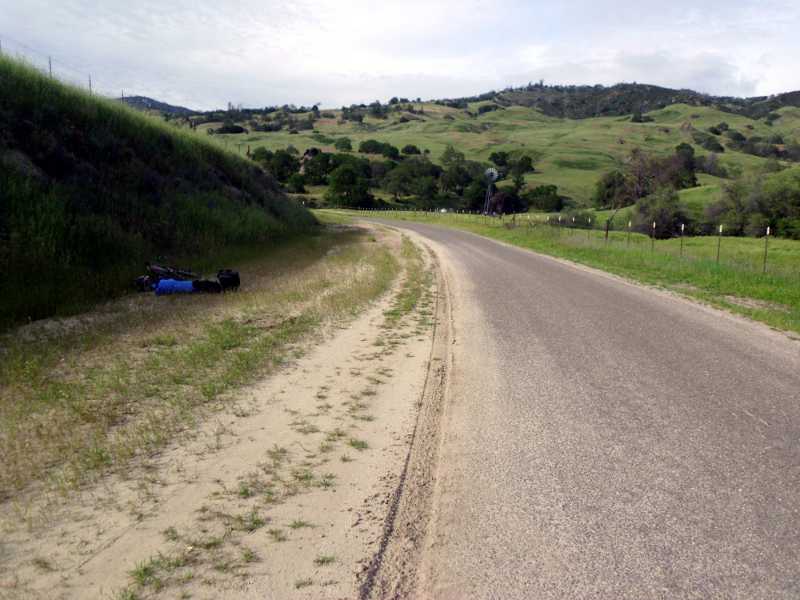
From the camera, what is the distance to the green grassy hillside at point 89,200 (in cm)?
970

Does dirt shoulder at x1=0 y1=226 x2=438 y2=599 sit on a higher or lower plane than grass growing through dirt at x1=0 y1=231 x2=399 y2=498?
lower

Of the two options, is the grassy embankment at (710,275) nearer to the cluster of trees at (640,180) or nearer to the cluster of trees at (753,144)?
the cluster of trees at (640,180)

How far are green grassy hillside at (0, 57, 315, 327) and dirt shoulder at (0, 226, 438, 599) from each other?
16.7ft

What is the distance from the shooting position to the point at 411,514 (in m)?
3.70

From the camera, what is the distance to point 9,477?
393 cm

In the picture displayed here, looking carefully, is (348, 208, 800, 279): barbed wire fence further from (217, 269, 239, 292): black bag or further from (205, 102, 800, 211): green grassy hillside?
(205, 102, 800, 211): green grassy hillside

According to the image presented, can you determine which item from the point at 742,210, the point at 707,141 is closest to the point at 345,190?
the point at 742,210

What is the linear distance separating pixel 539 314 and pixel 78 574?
8.37 m

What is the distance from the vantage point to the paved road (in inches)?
122

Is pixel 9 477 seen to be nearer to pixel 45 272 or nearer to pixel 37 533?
→ pixel 37 533

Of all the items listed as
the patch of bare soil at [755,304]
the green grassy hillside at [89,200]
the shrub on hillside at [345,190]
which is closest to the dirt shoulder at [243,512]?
the green grassy hillside at [89,200]

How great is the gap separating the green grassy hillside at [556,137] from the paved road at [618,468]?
85.3m

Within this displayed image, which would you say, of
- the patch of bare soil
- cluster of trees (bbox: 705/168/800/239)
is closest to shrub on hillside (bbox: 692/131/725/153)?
cluster of trees (bbox: 705/168/800/239)

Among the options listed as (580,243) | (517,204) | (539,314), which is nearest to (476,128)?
(517,204)
